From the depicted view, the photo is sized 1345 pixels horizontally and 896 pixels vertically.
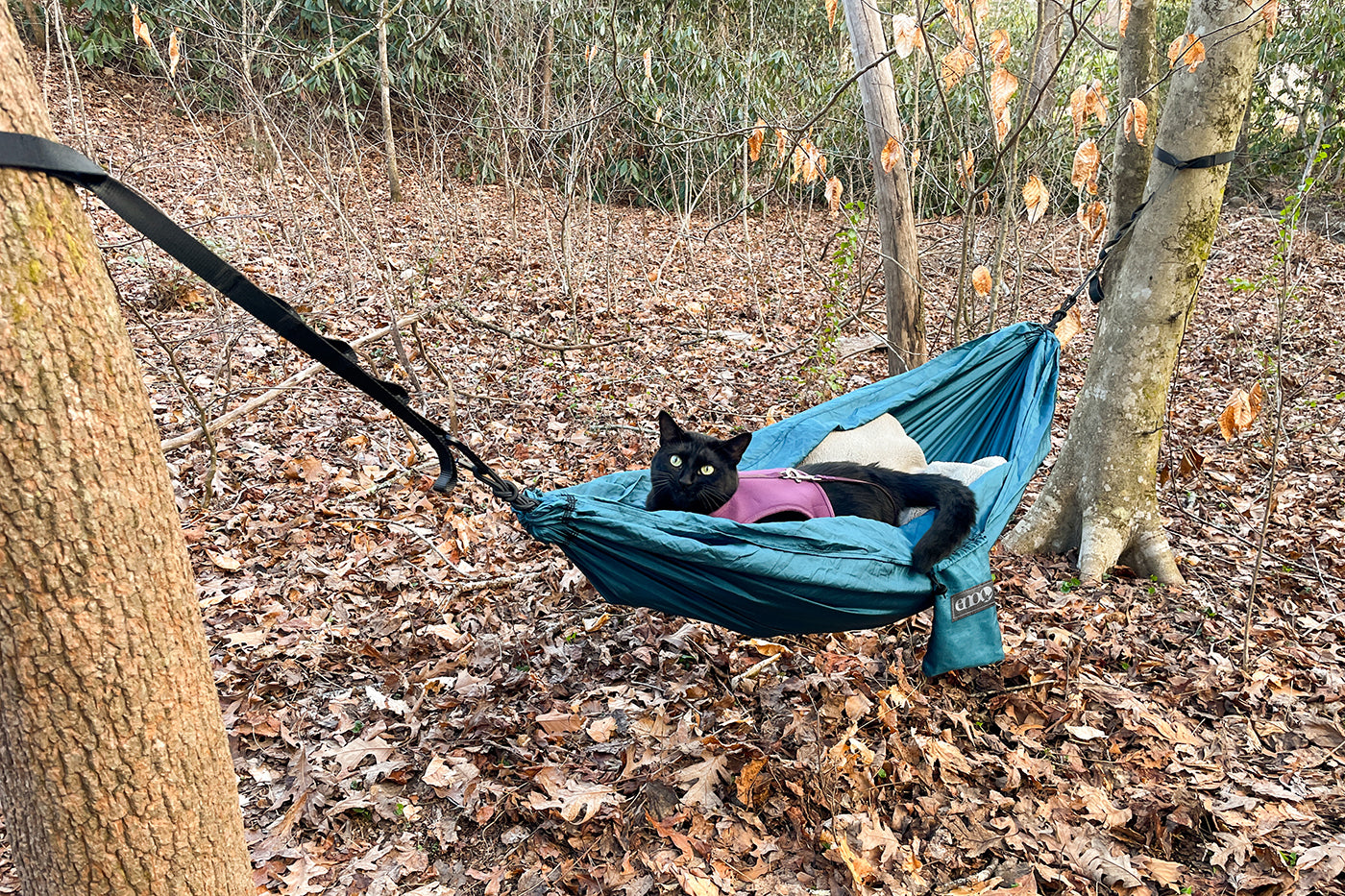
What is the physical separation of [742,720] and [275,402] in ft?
9.99

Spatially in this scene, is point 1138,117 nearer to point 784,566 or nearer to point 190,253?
point 784,566

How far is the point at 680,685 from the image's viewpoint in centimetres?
240

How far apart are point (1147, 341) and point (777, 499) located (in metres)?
1.49

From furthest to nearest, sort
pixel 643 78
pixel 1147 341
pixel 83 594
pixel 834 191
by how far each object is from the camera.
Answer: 1. pixel 643 78
2. pixel 834 191
3. pixel 1147 341
4. pixel 83 594

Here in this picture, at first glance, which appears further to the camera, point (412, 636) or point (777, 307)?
point (777, 307)

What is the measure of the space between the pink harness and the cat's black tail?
241 millimetres

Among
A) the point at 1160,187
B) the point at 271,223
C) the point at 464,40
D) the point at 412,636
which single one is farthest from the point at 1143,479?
the point at 464,40

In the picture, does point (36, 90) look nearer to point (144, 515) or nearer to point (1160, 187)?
point (144, 515)

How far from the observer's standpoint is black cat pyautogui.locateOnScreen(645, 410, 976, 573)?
7.97 feet

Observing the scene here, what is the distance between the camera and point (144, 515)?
106 cm

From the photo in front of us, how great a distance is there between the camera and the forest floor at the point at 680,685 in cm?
183

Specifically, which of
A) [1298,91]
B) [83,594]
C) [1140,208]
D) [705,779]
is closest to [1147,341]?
[1140,208]

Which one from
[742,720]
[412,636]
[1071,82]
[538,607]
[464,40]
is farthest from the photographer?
[464,40]

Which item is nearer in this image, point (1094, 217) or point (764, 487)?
point (764, 487)
